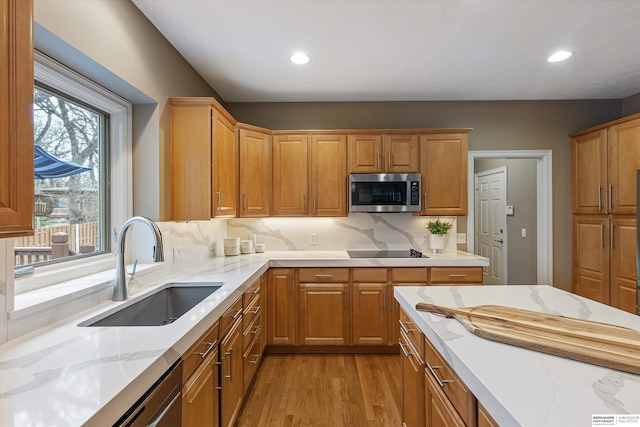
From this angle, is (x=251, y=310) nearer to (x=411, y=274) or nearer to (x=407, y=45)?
(x=411, y=274)

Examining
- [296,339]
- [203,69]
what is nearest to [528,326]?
[296,339]

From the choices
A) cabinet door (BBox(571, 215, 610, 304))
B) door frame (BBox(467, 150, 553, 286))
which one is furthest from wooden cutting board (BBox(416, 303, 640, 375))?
cabinet door (BBox(571, 215, 610, 304))

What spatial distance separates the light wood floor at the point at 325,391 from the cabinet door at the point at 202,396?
2.21 ft

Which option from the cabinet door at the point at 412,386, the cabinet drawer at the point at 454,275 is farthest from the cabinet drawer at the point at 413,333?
the cabinet drawer at the point at 454,275

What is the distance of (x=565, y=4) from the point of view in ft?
6.41

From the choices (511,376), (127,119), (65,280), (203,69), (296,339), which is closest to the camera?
(511,376)

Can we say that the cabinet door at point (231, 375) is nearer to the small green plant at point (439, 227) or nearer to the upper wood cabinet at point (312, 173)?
the upper wood cabinet at point (312, 173)

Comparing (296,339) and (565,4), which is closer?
(565,4)

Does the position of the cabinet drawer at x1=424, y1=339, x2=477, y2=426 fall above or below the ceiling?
below

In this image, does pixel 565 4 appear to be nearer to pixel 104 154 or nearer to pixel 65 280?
pixel 104 154

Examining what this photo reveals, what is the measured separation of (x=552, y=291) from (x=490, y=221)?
3.60 m

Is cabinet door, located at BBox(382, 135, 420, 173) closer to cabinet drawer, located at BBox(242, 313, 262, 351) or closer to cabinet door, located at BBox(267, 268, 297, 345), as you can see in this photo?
cabinet door, located at BBox(267, 268, 297, 345)

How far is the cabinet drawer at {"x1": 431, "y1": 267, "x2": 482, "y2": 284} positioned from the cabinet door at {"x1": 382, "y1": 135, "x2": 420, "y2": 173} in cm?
103

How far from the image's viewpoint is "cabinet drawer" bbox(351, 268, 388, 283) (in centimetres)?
306
